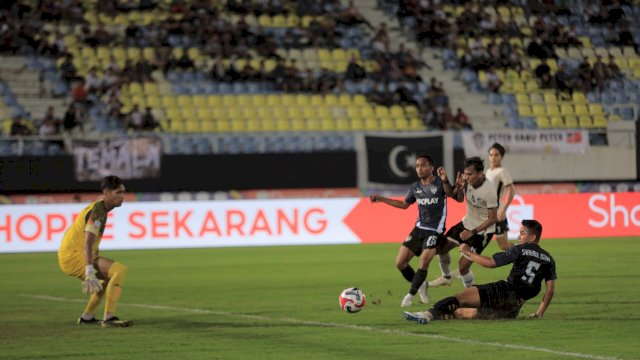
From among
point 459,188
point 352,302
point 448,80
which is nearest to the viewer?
point 352,302

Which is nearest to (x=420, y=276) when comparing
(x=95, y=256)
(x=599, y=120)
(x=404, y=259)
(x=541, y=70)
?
(x=404, y=259)

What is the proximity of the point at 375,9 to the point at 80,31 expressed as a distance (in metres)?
10.3

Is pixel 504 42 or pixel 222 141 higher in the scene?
pixel 504 42

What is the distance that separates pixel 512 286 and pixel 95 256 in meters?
4.34

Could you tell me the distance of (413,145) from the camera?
3253cm

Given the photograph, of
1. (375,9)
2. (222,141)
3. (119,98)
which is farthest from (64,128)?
(375,9)

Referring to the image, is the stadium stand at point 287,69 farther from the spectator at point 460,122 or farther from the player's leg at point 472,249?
the player's leg at point 472,249

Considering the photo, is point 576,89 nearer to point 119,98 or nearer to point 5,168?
point 119,98

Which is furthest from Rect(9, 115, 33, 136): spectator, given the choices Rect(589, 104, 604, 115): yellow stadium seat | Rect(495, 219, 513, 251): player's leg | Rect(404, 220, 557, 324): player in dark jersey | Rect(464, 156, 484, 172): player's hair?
Rect(404, 220, 557, 324): player in dark jersey

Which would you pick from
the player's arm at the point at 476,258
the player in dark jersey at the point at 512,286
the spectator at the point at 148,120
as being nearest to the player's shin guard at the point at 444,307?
the player in dark jersey at the point at 512,286

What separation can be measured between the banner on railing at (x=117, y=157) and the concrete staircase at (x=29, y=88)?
333 centimetres

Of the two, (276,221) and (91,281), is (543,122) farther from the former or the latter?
(91,281)

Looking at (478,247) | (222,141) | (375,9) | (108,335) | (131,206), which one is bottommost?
(108,335)

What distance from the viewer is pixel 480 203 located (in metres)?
A: 15.8
